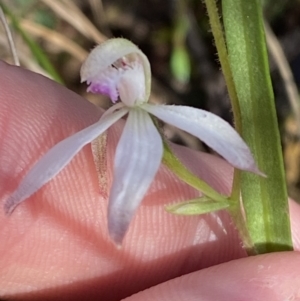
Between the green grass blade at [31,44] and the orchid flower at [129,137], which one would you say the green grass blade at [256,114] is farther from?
the green grass blade at [31,44]

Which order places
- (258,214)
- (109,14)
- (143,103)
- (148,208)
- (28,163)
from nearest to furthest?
(143,103) < (258,214) < (28,163) < (148,208) < (109,14)

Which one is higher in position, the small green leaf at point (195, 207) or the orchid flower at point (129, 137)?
the orchid flower at point (129, 137)

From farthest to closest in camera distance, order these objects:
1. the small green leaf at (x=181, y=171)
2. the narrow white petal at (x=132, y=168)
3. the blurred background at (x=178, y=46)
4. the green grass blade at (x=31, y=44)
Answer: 1. the blurred background at (x=178, y=46)
2. the green grass blade at (x=31, y=44)
3. the small green leaf at (x=181, y=171)
4. the narrow white petal at (x=132, y=168)

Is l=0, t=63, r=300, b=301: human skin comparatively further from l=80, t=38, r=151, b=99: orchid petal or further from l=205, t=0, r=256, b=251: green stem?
l=80, t=38, r=151, b=99: orchid petal

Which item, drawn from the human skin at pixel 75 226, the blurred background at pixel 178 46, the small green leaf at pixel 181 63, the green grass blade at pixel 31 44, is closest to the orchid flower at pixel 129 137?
the human skin at pixel 75 226

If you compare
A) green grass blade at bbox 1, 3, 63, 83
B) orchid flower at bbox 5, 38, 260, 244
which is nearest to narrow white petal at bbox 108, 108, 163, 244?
orchid flower at bbox 5, 38, 260, 244

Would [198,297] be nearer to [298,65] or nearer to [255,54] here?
[255,54]

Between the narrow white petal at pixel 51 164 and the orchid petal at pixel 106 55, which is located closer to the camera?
the narrow white petal at pixel 51 164

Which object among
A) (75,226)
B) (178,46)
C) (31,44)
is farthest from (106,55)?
(178,46)

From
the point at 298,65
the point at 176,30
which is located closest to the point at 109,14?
the point at 176,30
